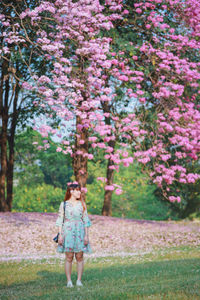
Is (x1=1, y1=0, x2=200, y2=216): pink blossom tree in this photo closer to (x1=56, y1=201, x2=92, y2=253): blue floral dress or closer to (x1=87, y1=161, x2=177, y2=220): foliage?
(x1=56, y1=201, x2=92, y2=253): blue floral dress

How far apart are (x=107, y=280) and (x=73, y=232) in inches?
60.2

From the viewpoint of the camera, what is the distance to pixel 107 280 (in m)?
8.80

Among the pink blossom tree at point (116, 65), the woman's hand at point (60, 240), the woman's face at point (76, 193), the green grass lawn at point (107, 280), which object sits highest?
the pink blossom tree at point (116, 65)

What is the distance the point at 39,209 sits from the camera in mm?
40281

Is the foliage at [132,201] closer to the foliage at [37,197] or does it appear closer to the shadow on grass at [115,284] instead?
the foliage at [37,197]

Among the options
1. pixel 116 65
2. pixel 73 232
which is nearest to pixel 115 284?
pixel 73 232

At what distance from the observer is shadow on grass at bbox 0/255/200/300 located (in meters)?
6.62

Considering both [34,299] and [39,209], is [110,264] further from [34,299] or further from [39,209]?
[39,209]

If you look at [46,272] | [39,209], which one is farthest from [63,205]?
[39,209]

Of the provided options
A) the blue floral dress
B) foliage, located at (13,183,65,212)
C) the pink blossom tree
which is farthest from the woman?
foliage, located at (13,183,65,212)

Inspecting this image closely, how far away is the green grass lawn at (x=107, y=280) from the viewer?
22.0 feet

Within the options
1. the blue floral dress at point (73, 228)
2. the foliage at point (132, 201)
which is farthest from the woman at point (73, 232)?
the foliage at point (132, 201)

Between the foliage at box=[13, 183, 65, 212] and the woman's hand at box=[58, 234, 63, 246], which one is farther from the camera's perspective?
the foliage at box=[13, 183, 65, 212]

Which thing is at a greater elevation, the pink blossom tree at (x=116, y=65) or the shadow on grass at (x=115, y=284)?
the pink blossom tree at (x=116, y=65)
